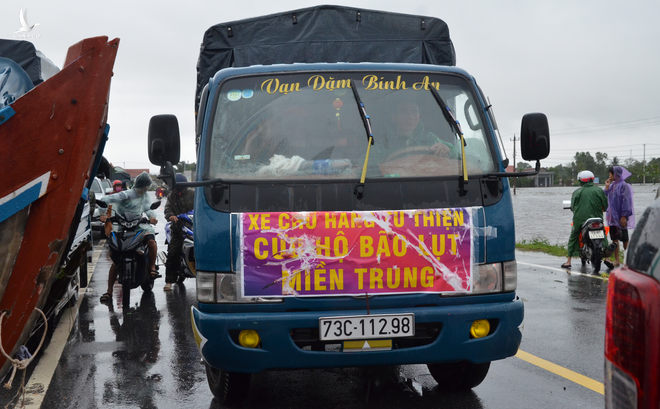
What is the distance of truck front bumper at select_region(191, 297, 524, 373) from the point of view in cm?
380

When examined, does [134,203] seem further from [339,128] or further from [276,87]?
[339,128]

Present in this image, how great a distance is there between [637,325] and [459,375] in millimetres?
3086

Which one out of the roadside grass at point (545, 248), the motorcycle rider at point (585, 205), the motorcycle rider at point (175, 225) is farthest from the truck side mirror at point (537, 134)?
the roadside grass at point (545, 248)

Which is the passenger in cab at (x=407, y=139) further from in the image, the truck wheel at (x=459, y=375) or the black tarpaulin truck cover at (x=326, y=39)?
the black tarpaulin truck cover at (x=326, y=39)

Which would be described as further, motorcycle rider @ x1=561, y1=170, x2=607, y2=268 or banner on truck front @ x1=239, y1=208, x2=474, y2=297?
motorcycle rider @ x1=561, y1=170, x2=607, y2=268

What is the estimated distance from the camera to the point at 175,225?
963 cm

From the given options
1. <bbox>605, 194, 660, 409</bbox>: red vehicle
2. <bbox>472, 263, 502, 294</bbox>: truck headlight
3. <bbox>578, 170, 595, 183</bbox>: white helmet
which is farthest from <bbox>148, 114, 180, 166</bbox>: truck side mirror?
<bbox>578, 170, 595, 183</bbox>: white helmet

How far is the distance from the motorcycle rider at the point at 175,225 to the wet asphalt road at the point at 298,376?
1985 mm

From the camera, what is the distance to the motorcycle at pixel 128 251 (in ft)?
27.7

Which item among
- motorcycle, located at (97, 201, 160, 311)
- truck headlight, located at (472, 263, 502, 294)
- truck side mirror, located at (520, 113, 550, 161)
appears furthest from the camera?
motorcycle, located at (97, 201, 160, 311)

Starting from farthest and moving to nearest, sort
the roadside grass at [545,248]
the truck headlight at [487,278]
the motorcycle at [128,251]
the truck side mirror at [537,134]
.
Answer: the roadside grass at [545,248], the motorcycle at [128,251], the truck side mirror at [537,134], the truck headlight at [487,278]

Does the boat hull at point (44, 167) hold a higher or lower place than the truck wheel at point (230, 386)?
higher

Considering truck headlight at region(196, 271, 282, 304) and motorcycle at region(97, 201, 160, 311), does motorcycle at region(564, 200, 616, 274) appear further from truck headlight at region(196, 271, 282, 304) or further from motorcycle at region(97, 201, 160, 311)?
truck headlight at region(196, 271, 282, 304)

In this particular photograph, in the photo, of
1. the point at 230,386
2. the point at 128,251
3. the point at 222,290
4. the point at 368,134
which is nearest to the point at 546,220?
the point at 128,251
